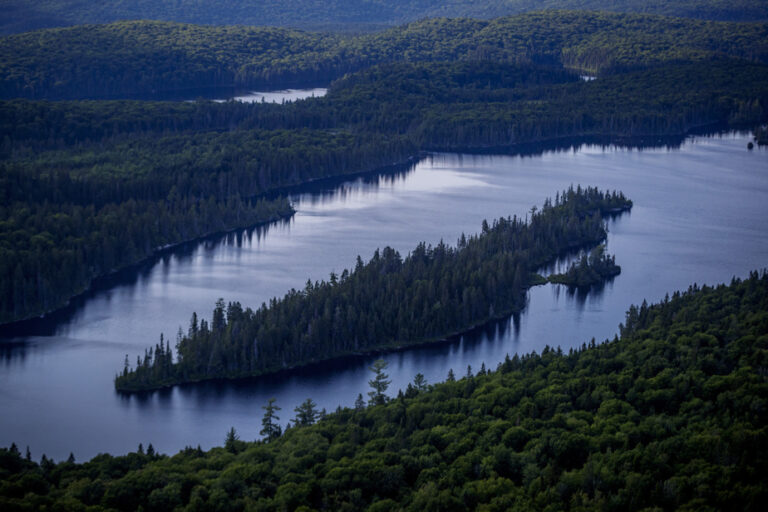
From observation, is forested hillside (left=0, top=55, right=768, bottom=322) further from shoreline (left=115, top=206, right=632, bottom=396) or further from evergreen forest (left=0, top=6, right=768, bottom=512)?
shoreline (left=115, top=206, right=632, bottom=396)

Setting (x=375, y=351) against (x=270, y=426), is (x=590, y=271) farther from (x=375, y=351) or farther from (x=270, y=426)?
(x=270, y=426)

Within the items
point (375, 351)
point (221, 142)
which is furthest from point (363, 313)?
point (221, 142)

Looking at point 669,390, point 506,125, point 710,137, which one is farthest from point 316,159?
point 669,390

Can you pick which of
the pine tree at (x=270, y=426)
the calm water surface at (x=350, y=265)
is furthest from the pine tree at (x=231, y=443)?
the calm water surface at (x=350, y=265)

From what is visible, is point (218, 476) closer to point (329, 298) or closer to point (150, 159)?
point (329, 298)

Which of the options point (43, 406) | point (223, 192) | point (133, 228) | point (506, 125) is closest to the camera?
point (43, 406)

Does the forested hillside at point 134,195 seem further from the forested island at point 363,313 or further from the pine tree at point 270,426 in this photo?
the pine tree at point 270,426
